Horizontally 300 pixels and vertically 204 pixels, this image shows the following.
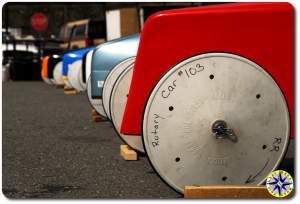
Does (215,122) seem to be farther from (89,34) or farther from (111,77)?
(89,34)

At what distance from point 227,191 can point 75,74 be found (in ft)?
38.1

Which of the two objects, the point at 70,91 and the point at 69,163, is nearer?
the point at 69,163

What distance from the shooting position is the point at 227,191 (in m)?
5.11

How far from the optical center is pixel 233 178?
5195 millimetres

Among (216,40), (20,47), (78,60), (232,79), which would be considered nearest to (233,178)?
(232,79)

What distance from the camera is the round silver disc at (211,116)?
5086 mm

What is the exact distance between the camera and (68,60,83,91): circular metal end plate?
15930 millimetres

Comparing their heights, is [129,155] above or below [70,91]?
above

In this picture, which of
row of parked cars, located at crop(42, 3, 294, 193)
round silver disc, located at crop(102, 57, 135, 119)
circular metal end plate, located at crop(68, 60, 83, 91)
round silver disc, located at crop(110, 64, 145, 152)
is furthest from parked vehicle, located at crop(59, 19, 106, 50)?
row of parked cars, located at crop(42, 3, 294, 193)

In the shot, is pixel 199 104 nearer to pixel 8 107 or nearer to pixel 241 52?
pixel 241 52

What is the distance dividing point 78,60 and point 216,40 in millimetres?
10963

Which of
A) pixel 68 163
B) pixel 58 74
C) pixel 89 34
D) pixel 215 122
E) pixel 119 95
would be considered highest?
pixel 215 122

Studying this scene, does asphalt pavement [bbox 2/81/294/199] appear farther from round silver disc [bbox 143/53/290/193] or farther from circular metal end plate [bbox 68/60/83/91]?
circular metal end plate [bbox 68/60/83/91]

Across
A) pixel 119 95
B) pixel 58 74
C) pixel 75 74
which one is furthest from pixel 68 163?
pixel 58 74
